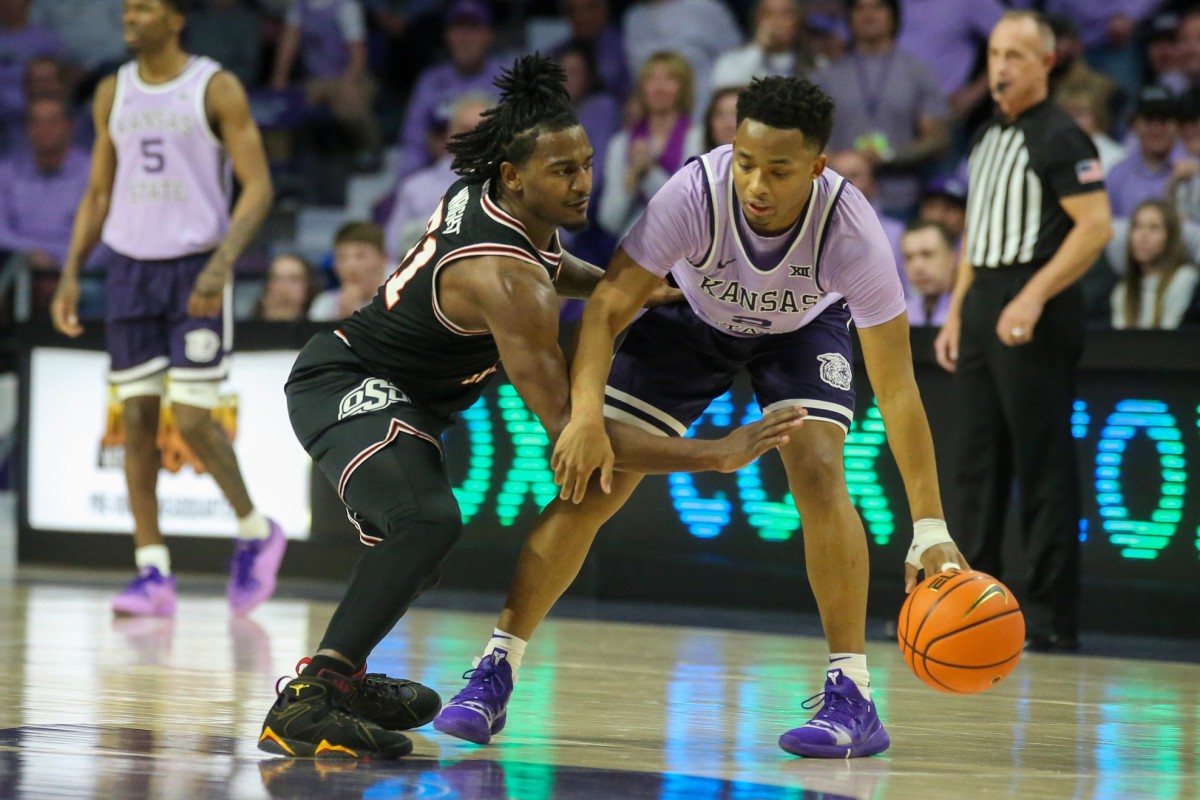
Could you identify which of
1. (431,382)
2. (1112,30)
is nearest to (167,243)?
(431,382)

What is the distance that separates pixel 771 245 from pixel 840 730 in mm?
1128

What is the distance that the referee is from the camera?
19.9 ft

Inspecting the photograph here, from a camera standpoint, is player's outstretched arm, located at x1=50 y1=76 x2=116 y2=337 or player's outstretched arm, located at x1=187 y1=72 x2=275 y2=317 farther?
player's outstretched arm, located at x1=50 y1=76 x2=116 y2=337

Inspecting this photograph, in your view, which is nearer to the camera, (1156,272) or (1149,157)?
(1156,272)

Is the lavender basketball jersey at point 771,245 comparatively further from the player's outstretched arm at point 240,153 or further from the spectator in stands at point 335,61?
the spectator in stands at point 335,61

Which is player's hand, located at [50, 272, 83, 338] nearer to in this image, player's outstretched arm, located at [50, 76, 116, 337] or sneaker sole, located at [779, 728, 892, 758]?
player's outstretched arm, located at [50, 76, 116, 337]

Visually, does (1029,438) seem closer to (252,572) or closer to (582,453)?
(582,453)

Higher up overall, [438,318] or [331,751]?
[438,318]

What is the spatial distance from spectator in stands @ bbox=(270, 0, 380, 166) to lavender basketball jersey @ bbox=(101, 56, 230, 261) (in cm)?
543

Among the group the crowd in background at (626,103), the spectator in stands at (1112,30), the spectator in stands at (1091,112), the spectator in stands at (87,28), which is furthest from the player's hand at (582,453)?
the spectator in stands at (87,28)

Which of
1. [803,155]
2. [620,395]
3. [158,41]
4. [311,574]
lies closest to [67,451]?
[311,574]

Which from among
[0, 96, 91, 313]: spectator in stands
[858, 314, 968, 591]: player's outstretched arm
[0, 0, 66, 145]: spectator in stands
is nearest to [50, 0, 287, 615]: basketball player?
[858, 314, 968, 591]: player's outstretched arm

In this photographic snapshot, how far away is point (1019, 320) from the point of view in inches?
233

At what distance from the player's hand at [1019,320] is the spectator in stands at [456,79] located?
5.67 meters
